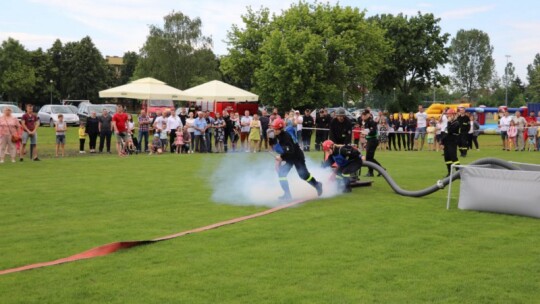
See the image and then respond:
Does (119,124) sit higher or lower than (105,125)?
higher

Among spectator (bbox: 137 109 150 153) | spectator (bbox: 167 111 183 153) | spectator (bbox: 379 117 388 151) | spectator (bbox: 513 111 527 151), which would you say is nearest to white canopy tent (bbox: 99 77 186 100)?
spectator (bbox: 137 109 150 153)

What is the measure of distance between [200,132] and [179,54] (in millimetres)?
63733

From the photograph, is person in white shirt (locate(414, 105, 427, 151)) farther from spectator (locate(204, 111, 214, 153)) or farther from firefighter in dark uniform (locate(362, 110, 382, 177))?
firefighter in dark uniform (locate(362, 110, 382, 177))

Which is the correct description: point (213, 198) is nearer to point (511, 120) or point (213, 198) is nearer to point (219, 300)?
point (219, 300)

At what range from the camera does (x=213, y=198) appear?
44.1 ft

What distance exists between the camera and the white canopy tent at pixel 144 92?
31.8 m

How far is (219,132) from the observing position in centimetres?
2878

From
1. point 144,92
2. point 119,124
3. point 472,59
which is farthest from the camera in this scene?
point 472,59

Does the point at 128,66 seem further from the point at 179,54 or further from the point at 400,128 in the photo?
the point at 400,128

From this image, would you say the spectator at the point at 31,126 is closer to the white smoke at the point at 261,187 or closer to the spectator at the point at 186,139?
the spectator at the point at 186,139

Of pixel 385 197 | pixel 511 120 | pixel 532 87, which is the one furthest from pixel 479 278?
pixel 532 87

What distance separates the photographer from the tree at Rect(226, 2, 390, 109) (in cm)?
5569

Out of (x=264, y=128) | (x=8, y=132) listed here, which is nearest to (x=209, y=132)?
(x=264, y=128)

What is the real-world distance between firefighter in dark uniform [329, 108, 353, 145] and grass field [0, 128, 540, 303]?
1.79 meters
